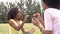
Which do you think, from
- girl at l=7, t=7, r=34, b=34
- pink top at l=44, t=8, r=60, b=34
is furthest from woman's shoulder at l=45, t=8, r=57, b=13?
girl at l=7, t=7, r=34, b=34

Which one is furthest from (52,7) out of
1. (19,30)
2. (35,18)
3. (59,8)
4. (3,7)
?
(3,7)

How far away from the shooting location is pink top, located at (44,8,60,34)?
95cm

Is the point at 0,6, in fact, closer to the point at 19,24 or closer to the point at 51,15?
the point at 19,24

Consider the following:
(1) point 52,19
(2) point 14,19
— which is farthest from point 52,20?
(2) point 14,19

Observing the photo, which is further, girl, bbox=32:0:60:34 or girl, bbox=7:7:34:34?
girl, bbox=7:7:34:34

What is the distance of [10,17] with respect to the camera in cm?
202

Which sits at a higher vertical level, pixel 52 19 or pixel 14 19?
pixel 52 19

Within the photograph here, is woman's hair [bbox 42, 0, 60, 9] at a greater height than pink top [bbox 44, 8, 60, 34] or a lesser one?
greater

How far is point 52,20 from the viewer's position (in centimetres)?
96

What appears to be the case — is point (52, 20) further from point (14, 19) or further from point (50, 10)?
point (14, 19)

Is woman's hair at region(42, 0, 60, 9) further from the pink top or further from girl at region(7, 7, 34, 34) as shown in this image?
girl at region(7, 7, 34, 34)

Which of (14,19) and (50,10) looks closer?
(50,10)

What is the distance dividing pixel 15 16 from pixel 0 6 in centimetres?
608

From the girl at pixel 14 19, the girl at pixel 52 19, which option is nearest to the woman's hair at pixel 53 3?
the girl at pixel 52 19
